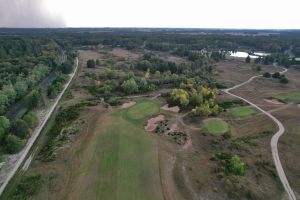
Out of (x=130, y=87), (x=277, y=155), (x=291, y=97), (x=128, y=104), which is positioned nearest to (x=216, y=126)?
(x=277, y=155)

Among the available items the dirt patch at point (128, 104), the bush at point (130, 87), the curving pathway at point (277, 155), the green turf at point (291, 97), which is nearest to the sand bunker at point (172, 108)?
the dirt patch at point (128, 104)

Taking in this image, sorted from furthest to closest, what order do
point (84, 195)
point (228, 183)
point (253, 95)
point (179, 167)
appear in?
1. point (253, 95)
2. point (179, 167)
3. point (228, 183)
4. point (84, 195)

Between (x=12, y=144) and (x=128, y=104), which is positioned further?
(x=128, y=104)

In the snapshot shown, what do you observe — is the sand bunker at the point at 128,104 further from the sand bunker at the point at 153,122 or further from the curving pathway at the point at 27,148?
the curving pathway at the point at 27,148

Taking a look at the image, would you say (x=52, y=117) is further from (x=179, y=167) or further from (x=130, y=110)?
(x=179, y=167)

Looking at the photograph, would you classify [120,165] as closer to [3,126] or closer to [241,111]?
[3,126]

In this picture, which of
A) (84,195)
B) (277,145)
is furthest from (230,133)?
(84,195)

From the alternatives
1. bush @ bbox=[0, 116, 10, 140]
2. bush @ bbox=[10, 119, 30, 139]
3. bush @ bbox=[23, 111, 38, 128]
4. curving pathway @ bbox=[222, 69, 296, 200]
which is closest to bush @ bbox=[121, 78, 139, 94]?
bush @ bbox=[23, 111, 38, 128]
